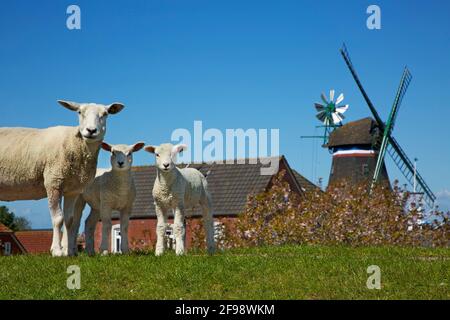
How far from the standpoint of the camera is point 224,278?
1130 centimetres

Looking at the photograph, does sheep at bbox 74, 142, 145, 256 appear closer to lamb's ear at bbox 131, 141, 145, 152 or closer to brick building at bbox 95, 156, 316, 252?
lamb's ear at bbox 131, 141, 145, 152

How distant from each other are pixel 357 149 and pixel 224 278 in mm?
37489

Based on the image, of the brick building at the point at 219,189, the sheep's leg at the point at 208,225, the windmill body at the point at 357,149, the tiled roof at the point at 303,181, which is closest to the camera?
the sheep's leg at the point at 208,225

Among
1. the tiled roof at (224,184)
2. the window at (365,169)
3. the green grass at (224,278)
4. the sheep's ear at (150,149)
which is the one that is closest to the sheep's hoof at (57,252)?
the green grass at (224,278)

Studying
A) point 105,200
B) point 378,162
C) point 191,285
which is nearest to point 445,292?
point 191,285

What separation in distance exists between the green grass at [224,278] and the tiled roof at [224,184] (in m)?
26.5

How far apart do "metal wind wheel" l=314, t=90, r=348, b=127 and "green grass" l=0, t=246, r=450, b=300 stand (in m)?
38.7

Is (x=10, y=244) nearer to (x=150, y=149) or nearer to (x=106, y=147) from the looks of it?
(x=106, y=147)

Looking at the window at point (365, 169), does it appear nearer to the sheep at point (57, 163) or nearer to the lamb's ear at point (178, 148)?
the lamb's ear at point (178, 148)

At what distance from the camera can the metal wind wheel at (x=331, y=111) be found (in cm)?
5138

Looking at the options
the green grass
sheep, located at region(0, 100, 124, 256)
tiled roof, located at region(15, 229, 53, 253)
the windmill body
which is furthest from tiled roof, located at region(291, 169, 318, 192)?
the green grass

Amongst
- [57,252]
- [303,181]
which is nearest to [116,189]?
[57,252]
